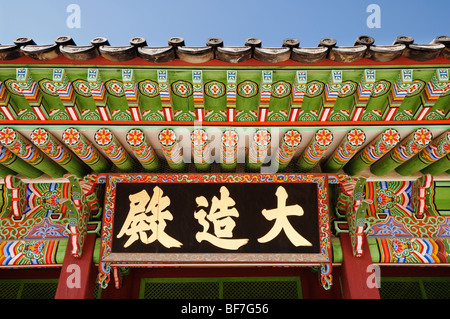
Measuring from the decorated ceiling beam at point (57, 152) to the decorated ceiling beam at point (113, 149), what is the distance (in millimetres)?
512

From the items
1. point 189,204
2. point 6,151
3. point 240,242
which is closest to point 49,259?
point 6,151

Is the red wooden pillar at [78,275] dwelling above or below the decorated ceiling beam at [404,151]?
below

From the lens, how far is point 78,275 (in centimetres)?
462

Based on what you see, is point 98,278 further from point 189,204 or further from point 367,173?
point 367,173

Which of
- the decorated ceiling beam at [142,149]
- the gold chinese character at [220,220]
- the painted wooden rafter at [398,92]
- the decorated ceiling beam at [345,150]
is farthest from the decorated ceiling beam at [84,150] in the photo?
the painted wooden rafter at [398,92]

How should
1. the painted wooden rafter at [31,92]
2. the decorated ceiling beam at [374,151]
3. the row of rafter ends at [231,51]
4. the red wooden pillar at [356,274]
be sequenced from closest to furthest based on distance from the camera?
1. the row of rafter ends at [231,51]
2. the painted wooden rafter at [31,92]
3. the decorated ceiling beam at [374,151]
4. the red wooden pillar at [356,274]

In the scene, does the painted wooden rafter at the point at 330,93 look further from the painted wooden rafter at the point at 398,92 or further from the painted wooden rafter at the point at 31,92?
the painted wooden rafter at the point at 31,92

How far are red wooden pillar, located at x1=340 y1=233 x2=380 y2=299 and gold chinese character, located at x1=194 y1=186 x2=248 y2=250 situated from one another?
Answer: 1.26 m

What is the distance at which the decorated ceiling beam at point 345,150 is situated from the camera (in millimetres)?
4270

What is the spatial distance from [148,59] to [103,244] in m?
2.39

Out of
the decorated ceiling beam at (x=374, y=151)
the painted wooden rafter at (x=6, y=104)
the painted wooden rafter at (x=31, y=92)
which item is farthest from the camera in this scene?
the decorated ceiling beam at (x=374, y=151)

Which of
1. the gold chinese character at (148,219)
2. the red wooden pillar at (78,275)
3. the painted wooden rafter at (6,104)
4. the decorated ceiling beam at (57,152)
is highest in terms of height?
the painted wooden rafter at (6,104)

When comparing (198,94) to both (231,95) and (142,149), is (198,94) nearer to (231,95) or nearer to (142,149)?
(231,95)

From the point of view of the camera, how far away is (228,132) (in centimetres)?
419
